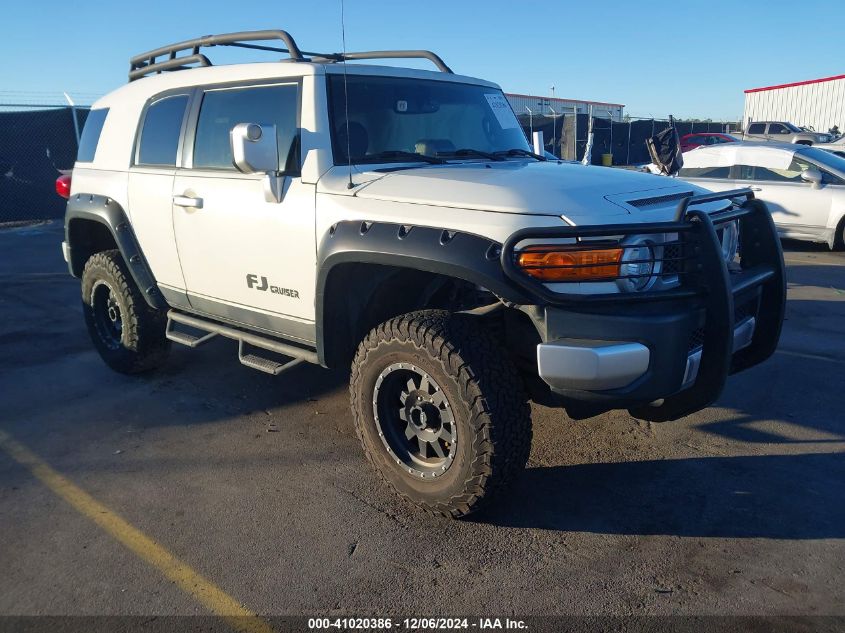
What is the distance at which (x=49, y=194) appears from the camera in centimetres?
1505

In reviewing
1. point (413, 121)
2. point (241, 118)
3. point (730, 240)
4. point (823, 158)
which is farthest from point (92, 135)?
point (823, 158)

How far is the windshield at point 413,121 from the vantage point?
384 centimetres

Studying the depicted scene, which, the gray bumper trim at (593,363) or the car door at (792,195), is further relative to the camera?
the car door at (792,195)

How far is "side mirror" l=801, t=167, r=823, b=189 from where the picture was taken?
9.81 meters

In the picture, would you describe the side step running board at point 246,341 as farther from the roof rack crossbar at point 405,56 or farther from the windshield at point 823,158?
the windshield at point 823,158

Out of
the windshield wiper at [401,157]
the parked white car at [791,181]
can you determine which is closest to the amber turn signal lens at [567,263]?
the windshield wiper at [401,157]

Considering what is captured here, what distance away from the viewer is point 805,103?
39.3m

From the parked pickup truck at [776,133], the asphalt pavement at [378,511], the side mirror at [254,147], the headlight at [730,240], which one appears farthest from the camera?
the parked pickup truck at [776,133]

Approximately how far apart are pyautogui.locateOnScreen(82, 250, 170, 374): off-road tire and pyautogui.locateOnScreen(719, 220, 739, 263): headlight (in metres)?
3.86

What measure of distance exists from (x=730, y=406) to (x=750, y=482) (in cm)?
109

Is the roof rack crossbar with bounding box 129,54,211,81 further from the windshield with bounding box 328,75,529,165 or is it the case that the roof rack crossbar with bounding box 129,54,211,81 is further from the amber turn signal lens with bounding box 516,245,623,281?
the amber turn signal lens with bounding box 516,245,623,281

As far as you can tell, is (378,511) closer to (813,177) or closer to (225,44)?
(225,44)

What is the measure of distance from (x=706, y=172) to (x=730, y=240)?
26.4 feet

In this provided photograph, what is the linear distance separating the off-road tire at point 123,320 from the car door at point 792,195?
27.9 feet
